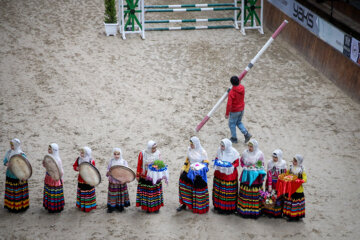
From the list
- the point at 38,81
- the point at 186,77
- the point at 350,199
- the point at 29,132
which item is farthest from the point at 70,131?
the point at 350,199

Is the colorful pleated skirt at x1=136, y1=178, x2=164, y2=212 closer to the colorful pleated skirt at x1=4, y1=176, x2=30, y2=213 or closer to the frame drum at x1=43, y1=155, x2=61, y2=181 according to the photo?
the frame drum at x1=43, y1=155, x2=61, y2=181

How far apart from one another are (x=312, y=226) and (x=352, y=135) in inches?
150

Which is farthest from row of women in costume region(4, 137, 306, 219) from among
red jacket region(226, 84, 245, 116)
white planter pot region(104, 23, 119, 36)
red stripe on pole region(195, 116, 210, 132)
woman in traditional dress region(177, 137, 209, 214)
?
white planter pot region(104, 23, 119, 36)

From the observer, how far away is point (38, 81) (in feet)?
44.9

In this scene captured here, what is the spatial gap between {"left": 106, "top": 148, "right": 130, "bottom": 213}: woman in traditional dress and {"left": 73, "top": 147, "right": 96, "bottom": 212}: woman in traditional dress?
10.9 inches

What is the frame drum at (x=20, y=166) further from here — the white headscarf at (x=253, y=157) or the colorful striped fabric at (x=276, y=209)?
the colorful striped fabric at (x=276, y=209)

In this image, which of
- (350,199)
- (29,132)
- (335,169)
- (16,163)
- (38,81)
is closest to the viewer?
(16,163)

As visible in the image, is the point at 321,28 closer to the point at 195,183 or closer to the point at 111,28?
the point at 111,28

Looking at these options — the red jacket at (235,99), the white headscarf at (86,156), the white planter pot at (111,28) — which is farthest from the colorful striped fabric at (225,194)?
the white planter pot at (111,28)

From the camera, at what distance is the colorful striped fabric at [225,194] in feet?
28.1

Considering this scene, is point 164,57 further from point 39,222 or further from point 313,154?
point 39,222

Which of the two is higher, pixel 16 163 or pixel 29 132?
pixel 16 163

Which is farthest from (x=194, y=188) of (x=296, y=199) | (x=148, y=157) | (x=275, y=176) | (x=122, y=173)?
(x=296, y=199)

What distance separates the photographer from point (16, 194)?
28.3 ft
